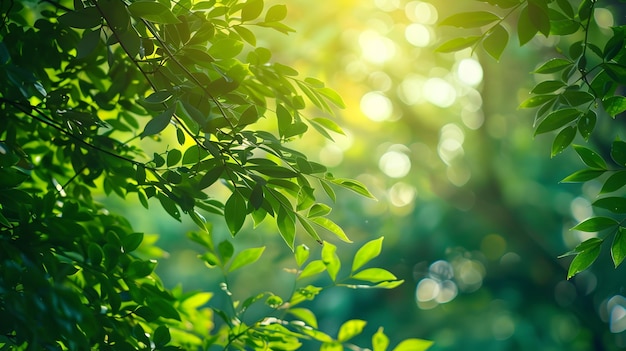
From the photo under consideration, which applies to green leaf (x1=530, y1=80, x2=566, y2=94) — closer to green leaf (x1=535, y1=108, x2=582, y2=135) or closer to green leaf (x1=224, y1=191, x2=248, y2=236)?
green leaf (x1=535, y1=108, x2=582, y2=135)

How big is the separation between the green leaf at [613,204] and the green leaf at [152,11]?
19.7 inches

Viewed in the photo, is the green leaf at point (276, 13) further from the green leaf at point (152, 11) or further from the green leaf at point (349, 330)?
the green leaf at point (349, 330)

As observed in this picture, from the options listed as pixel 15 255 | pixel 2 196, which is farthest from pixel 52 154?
pixel 15 255

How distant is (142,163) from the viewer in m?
0.69

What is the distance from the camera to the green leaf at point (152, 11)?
0.57 m

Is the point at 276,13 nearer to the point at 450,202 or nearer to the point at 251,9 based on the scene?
the point at 251,9

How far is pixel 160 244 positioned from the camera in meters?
4.22

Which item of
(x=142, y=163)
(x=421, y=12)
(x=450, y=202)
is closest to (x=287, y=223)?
(x=142, y=163)

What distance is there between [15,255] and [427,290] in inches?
138

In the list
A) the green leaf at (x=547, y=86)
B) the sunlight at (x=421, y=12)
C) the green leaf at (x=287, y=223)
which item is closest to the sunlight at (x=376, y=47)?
the sunlight at (x=421, y=12)

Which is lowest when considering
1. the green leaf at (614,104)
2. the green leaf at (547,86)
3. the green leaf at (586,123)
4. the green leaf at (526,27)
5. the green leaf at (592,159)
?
the green leaf at (592,159)

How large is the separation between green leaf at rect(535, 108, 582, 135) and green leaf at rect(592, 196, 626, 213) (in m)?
0.10

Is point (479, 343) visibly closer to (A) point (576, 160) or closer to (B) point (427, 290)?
(B) point (427, 290)

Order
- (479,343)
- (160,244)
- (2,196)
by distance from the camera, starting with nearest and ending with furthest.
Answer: (2,196) < (479,343) < (160,244)
